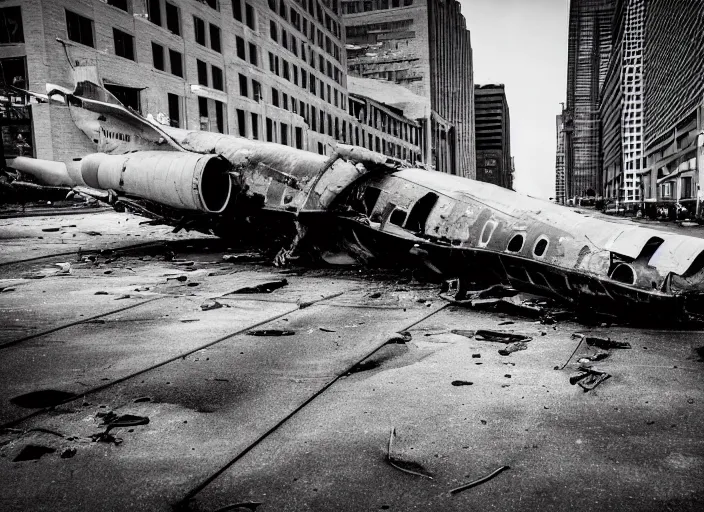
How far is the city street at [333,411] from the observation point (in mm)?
4141

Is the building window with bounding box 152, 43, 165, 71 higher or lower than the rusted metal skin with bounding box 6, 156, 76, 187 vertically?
higher

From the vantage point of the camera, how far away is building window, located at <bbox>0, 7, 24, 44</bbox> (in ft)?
105

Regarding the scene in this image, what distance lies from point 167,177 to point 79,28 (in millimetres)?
25616

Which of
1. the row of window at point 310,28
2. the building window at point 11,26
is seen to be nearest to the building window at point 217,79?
the row of window at point 310,28

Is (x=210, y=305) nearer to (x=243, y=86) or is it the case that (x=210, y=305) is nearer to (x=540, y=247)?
(x=540, y=247)

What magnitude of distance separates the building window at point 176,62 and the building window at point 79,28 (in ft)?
27.5

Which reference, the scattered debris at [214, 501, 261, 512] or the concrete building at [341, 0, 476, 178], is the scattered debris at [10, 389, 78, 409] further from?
the concrete building at [341, 0, 476, 178]

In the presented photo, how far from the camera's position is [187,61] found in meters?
44.7

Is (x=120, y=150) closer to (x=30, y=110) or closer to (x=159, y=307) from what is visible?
(x=159, y=307)

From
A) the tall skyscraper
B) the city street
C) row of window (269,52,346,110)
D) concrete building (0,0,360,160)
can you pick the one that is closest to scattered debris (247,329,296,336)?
the city street

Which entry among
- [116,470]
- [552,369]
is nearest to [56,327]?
[116,470]

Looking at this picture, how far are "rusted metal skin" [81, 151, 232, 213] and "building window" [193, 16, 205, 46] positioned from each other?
3426cm

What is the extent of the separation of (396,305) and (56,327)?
617 cm

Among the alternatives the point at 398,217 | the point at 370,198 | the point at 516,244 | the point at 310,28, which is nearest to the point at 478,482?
the point at 516,244
